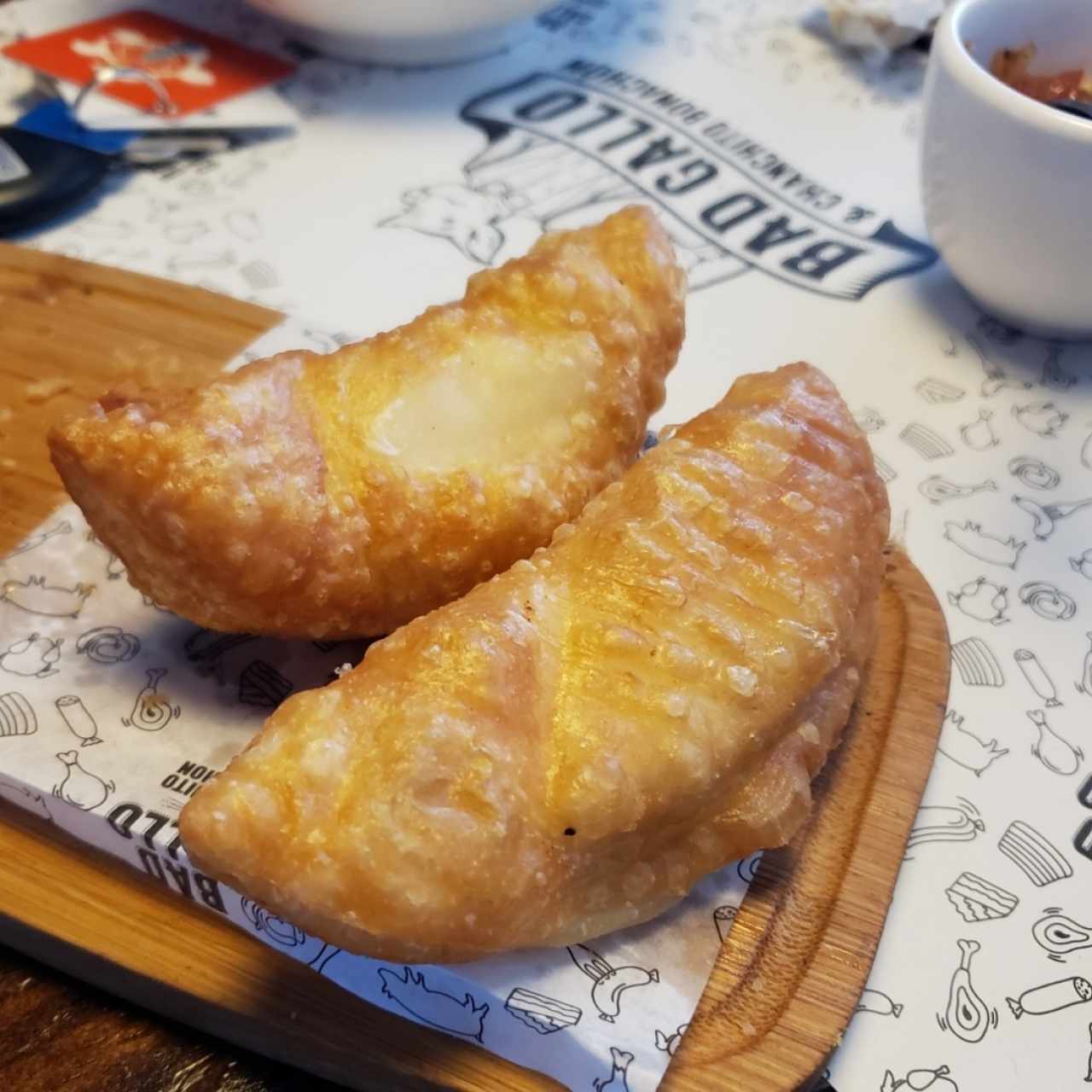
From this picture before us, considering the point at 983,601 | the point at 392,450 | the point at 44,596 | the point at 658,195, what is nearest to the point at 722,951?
the point at 392,450

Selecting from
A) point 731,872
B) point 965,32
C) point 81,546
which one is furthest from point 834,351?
point 81,546

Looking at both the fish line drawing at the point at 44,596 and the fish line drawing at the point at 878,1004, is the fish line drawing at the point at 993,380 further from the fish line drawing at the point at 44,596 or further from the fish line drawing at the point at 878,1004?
the fish line drawing at the point at 44,596

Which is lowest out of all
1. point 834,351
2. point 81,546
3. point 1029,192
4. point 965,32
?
point 834,351

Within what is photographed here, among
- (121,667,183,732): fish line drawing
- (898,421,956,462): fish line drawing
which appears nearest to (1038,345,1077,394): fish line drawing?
(898,421,956,462): fish line drawing

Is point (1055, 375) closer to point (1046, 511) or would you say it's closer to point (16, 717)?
point (1046, 511)

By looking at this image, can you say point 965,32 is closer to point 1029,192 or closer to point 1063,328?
point 1029,192

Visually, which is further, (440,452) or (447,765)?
(440,452)

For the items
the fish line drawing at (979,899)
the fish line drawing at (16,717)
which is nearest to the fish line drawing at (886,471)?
the fish line drawing at (979,899)

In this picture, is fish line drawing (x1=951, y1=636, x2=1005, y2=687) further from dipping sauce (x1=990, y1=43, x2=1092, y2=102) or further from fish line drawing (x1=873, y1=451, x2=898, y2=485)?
dipping sauce (x1=990, y1=43, x2=1092, y2=102)

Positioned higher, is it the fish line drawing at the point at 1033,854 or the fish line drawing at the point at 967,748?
the fish line drawing at the point at 967,748
